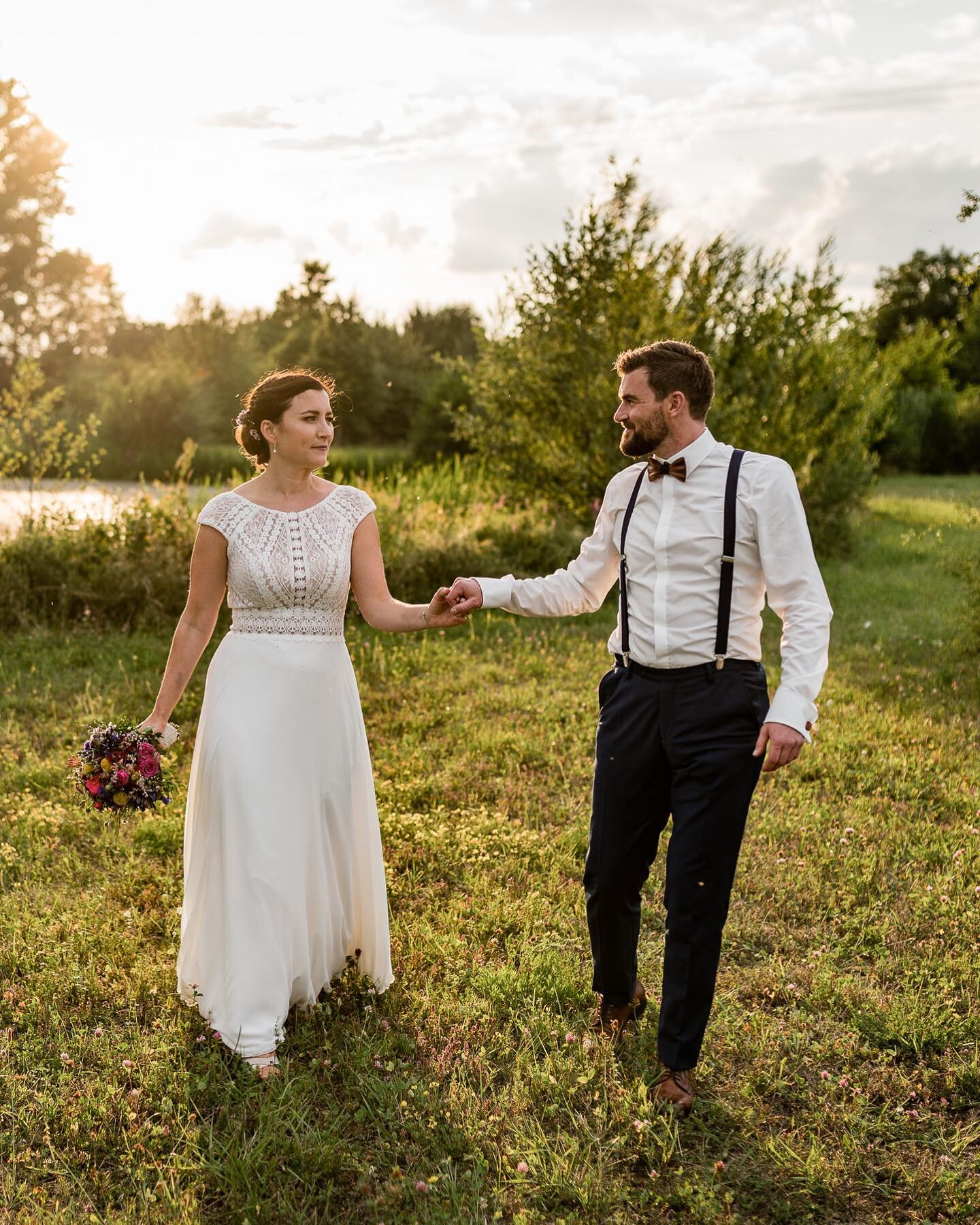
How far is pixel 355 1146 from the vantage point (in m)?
3.53

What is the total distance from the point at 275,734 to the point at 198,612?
0.56 metres

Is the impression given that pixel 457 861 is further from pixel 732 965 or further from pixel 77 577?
pixel 77 577

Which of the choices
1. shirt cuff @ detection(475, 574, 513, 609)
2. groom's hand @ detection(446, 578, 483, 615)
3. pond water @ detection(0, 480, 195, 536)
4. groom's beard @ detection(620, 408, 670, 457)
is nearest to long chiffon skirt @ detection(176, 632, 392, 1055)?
groom's hand @ detection(446, 578, 483, 615)

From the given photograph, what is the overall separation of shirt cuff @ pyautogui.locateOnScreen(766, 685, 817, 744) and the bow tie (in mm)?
793

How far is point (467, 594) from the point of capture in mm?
4367

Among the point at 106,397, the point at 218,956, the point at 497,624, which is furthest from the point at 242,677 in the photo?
the point at 106,397

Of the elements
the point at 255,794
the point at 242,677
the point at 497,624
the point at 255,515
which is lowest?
the point at 497,624

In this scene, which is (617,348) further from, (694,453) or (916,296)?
(916,296)

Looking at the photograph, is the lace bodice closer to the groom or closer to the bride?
the bride

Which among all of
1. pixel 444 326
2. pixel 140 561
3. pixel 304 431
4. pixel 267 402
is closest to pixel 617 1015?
pixel 304 431

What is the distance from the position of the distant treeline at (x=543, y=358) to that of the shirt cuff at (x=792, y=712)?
90.2 inches

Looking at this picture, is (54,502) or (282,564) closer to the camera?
(282,564)

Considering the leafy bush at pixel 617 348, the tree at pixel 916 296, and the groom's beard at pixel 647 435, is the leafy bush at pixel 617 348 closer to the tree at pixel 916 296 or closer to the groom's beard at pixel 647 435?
the groom's beard at pixel 647 435

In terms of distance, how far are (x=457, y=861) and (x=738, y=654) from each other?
8.47 ft
